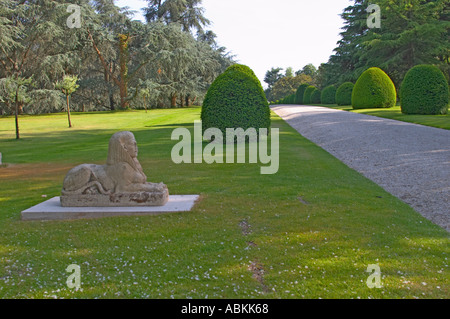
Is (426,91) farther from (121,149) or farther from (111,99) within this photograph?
(111,99)

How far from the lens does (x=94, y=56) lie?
133ft

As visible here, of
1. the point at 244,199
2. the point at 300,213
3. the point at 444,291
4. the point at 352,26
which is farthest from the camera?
the point at 352,26

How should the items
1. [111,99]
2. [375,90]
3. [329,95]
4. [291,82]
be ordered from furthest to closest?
[291,82] → [329,95] → [111,99] → [375,90]

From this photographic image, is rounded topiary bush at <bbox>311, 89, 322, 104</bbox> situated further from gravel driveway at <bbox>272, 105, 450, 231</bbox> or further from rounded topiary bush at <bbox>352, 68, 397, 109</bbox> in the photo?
gravel driveway at <bbox>272, 105, 450, 231</bbox>

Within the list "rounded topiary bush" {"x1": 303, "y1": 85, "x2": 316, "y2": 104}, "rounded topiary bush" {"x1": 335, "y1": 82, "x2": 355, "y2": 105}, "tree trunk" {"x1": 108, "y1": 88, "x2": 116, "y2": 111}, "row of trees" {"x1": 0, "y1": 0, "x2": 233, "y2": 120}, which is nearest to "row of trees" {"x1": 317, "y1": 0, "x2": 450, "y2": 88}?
"rounded topiary bush" {"x1": 335, "y1": 82, "x2": 355, "y2": 105}

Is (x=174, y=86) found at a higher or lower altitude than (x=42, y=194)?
higher

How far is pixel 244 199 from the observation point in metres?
6.37

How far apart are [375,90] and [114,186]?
84.4 feet

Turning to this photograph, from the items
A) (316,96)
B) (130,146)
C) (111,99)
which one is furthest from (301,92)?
(130,146)

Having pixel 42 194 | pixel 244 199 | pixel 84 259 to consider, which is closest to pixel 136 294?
pixel 84 259

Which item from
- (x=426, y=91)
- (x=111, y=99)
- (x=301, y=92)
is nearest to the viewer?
(x=426, y=91)

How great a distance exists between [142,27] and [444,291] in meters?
40.6

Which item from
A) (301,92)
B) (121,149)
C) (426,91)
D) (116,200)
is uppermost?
(301,92)
